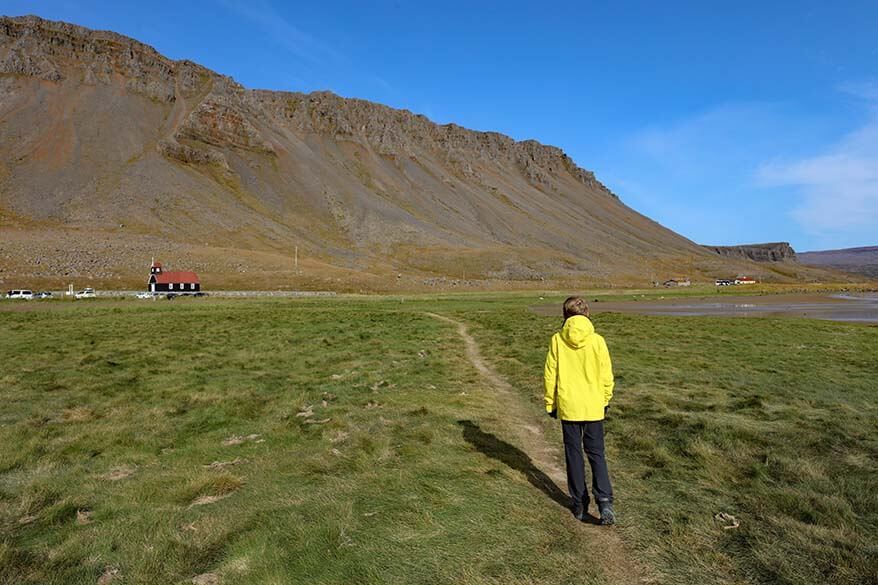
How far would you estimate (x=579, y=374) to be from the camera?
275 inches

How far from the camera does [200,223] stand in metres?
141

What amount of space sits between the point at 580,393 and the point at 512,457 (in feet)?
9.07

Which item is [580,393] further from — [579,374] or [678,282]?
[678,282]

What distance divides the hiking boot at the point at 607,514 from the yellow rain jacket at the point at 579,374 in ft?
3.69

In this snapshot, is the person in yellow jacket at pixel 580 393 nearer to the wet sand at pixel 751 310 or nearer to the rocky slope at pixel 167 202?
the wet sand at pixel 751 310

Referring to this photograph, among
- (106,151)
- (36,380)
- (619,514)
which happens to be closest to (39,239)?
(106,151)

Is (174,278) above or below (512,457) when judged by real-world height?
above

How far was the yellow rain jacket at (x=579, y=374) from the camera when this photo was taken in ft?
22.6

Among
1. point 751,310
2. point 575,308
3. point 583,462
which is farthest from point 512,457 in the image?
point 751,310

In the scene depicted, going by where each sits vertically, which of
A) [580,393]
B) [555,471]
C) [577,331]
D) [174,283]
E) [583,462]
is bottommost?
[555,471]

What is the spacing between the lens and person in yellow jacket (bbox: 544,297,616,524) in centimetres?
681

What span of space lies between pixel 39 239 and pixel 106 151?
208 feet

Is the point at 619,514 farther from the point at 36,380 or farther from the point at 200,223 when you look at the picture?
the point at 200,223

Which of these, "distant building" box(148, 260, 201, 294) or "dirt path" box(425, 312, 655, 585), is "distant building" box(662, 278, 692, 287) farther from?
"dirt path" box(425, 312, 655, 585)
